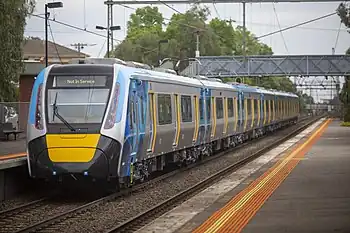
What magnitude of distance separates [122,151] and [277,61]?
46.7 meters

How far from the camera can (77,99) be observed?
15.8 metres

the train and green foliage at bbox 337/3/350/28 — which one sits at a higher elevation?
green foliage at bbox 337/3/350/28

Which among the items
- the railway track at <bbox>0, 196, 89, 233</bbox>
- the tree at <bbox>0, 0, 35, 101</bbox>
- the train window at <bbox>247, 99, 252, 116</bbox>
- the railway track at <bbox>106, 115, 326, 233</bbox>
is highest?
the tree at <bbox>0, 0, 35, 101</bbox>

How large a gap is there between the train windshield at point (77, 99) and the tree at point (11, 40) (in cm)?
1903

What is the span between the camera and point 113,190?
16875 mm

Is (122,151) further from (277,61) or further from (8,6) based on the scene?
(277,61)

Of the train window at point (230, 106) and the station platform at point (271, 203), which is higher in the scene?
the train window at point (230, 106)

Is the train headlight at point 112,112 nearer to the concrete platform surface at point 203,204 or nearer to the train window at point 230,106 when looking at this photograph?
the concrete platform surface at point 203,204

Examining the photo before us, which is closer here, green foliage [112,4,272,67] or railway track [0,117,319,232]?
railway track [0,117,319,232]

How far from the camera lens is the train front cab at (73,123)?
15242 mm

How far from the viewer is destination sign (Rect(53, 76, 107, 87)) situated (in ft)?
52.4

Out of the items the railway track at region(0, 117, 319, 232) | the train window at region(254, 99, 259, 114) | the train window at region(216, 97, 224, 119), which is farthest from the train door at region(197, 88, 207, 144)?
the train window at region(254, 99, 259, 114)

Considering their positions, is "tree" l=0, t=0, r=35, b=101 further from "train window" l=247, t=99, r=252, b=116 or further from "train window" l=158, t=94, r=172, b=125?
"train window" l=158, t=94, r=172, b=125

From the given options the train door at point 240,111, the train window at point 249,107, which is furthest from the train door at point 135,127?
the train window at point 249,107
